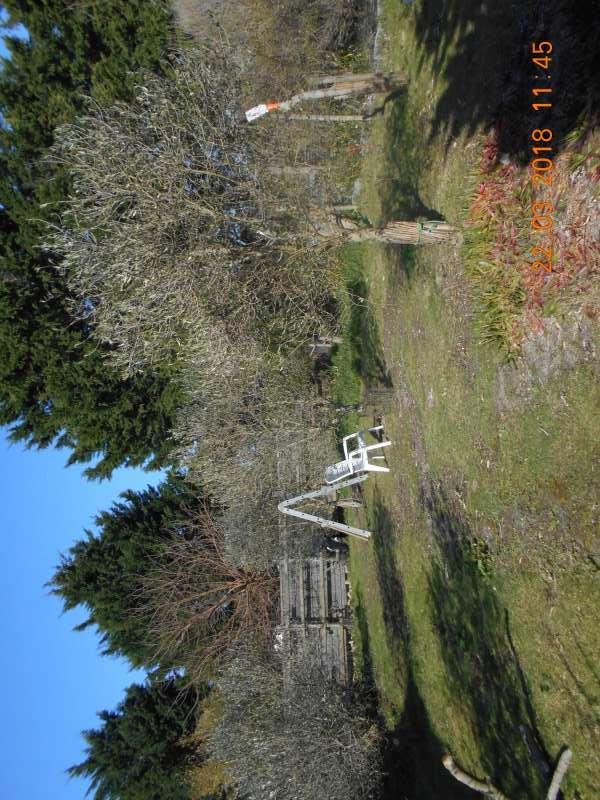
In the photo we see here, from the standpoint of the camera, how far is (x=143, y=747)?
16766mm

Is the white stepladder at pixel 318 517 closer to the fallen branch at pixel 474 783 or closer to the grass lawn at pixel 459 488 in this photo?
the grass lawn at pixel 459 488

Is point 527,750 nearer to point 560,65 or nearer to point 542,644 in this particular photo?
point 542,644

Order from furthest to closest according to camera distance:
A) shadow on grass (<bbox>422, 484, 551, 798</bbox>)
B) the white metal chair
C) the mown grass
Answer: the white metal chair, shadow on grass (<bbox>422, 484, 551, 798</bbox>), the mown grass

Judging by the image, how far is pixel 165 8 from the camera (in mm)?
14234

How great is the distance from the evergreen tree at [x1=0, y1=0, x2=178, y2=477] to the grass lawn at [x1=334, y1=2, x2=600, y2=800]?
21.9 ft

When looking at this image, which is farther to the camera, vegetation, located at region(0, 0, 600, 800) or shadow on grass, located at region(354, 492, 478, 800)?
shadow on grass, located at region(354, 492, 478, 800)

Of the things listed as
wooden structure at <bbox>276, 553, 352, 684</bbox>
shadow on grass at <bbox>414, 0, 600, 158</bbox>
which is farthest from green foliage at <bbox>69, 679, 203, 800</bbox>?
shadow on grass at <bbox>414, 0, 600, 158</bbox>

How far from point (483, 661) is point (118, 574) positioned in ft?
39.9

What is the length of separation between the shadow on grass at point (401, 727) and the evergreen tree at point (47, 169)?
839 centimetres

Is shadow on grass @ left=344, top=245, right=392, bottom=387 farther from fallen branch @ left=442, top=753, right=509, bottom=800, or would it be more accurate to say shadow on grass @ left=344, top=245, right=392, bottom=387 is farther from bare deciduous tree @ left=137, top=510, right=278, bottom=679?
fallen branch @ left=442, top=753, right=509, bottom=800

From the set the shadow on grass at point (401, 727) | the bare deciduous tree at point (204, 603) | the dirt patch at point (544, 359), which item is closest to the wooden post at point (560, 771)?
the shadow on grass at point (401, 727)

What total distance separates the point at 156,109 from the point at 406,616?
10.7 metres

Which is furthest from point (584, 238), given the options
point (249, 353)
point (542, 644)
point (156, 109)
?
point (156, 109)

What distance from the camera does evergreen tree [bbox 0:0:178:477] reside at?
13797 millimetres
